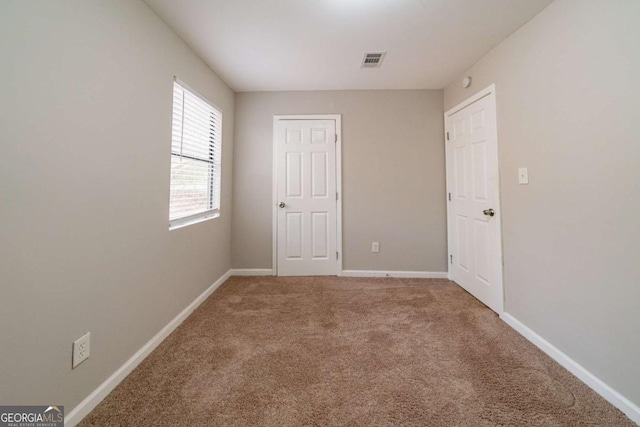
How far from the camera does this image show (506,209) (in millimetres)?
2025

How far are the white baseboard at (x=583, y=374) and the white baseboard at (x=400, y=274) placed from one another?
109 centimetres

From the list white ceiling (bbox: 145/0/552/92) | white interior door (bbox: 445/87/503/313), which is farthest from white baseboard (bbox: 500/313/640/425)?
white ceiling (bbox: 145/0/552/92)

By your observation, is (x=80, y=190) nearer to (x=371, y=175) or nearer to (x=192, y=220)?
(x=192, y=220)

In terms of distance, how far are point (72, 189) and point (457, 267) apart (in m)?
3.38

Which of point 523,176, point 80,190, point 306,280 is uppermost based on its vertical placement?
point 523,176

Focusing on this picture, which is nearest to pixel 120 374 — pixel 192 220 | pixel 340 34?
pixel 192 220

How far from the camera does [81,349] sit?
1.14m

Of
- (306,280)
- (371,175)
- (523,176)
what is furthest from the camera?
(371,175)

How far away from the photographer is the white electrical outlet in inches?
43.6

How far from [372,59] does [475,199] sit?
1.77m

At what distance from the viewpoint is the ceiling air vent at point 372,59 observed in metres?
2.23

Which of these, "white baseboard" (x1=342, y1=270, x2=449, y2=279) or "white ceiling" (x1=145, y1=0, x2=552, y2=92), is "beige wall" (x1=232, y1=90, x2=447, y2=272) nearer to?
"white baseboard" (x1=342, y1=270, x2=449, y2=279)

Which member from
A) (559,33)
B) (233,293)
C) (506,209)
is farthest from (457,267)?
(233,293)

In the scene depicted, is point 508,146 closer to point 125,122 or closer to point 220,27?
point 220,27
